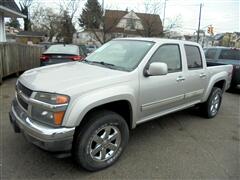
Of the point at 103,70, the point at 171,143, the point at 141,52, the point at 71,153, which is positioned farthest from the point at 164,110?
the point at 71,153

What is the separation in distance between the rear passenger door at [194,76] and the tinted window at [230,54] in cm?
482

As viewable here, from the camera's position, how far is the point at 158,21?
2105 centimetres

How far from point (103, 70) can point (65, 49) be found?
597 centimetres

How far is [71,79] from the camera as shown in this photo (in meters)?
2.85

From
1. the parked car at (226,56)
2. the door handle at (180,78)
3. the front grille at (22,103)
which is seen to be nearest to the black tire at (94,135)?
the front grille at (22,103)

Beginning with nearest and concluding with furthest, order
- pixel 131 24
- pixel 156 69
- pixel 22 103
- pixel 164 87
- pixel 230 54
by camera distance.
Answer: pixel 22 103 < pixel 156 69 < pixel 164 87 < pixel 230 54 < pixel 131 24

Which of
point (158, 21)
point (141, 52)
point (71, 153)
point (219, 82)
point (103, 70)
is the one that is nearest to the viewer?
point (71, 153)

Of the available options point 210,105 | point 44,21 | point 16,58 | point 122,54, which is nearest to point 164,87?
→ point 122,54

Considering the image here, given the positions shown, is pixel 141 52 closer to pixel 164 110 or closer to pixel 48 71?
pixel 164 110

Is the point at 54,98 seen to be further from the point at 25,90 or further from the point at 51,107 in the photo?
the point at 25,90

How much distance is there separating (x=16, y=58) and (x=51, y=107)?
24.7 feet

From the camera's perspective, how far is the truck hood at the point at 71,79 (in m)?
2.63

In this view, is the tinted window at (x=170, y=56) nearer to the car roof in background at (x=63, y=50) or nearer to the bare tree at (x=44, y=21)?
Answer: the car roof in background at (x=63, y=50)

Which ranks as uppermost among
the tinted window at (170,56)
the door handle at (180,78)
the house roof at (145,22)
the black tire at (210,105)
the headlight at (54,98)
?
the house roof at (145,22)
